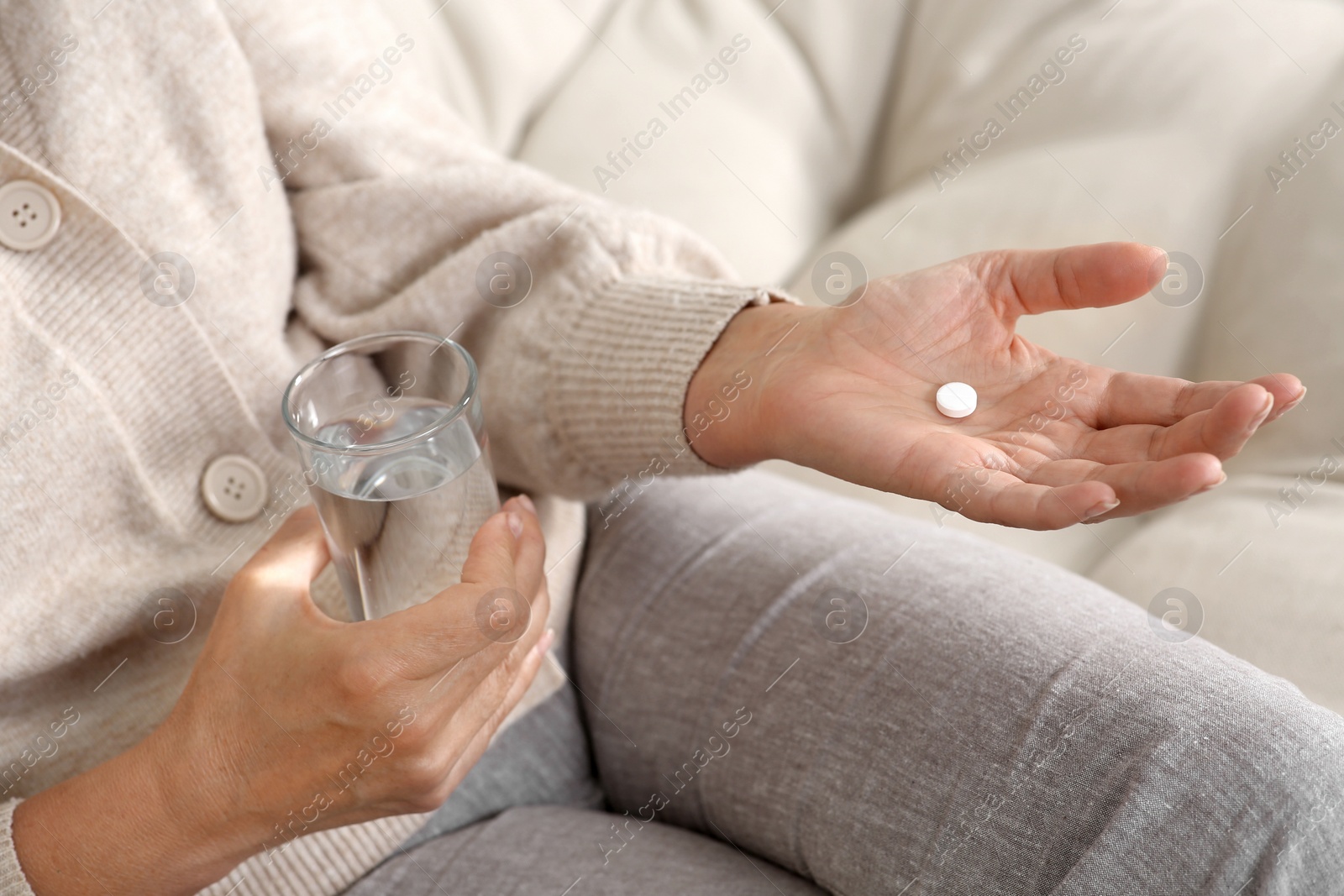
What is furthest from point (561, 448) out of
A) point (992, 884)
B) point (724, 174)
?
point (724, 174)

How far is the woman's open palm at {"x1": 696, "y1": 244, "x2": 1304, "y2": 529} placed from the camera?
0.44 metres

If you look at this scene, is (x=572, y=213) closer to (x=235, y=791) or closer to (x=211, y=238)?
(x=211, y=238)

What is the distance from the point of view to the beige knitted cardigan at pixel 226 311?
0.57 metres

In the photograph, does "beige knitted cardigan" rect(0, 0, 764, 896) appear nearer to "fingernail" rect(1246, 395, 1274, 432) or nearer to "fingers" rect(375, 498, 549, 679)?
"fingers" rect(375, 498, 549, 679)

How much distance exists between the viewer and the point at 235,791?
1.69 feet

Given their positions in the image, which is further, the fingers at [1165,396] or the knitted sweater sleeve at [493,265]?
the knitted sweater sleeve at [493,265]

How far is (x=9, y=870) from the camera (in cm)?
51

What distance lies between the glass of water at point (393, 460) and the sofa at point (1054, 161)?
0.42 metres
